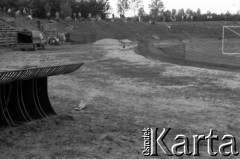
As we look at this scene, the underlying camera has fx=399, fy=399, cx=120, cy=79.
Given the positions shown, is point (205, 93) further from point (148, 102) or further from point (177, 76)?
point (177, 76)

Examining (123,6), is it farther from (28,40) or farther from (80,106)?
(80,106)

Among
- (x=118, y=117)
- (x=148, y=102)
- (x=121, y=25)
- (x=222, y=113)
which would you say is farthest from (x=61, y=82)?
(x=121, y=25)

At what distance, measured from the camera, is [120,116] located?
29.8 ft

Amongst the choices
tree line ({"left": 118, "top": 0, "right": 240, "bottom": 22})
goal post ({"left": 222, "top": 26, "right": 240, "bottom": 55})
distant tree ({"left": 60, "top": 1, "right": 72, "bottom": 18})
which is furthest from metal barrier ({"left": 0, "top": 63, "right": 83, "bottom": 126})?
tree line ({"left": 118, "top": 0, "right": 240, "bottom": 22})

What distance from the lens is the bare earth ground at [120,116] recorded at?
6.64 metres

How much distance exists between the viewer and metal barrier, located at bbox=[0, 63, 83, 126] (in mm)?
7820

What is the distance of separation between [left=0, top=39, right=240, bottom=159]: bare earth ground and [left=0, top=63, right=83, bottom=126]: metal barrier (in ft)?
1.11

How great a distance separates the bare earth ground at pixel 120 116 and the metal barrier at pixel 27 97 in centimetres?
34

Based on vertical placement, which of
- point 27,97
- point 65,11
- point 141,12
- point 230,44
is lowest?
Answer: point 230,44

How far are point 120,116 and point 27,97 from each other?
2.11 metres

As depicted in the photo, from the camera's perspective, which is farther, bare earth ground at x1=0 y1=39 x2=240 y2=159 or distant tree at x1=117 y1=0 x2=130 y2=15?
distant tree at x1=117 y1=0 x2=130 y2=15

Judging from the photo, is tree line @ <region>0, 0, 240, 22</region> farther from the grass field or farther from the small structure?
the grass field

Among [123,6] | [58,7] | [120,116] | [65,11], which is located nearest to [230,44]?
[120,116]

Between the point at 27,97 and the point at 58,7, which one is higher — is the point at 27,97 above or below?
below
